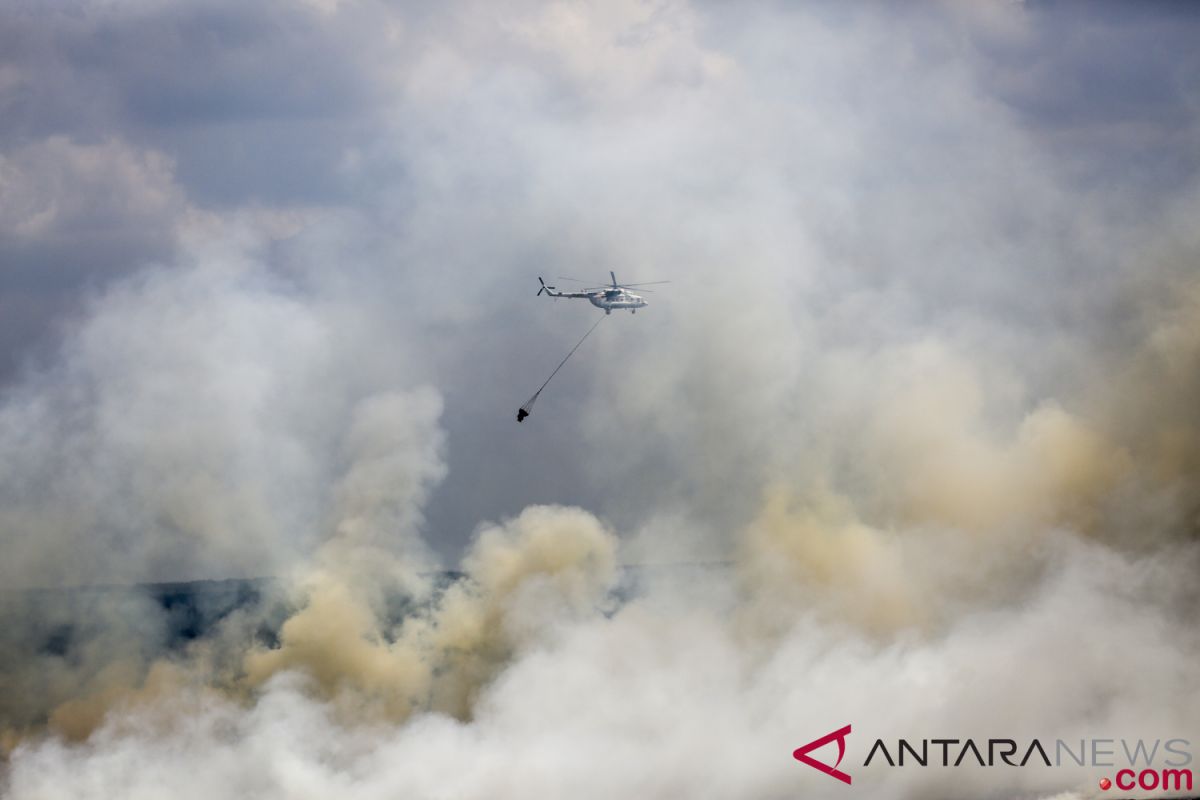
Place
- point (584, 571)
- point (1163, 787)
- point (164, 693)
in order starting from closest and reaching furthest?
point (1163, 787) < point (164, 693) < point (584, 571)

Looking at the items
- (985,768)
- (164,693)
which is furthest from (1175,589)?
(164,693)

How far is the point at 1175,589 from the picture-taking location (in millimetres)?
115438

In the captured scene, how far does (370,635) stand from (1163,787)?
61.5 meters

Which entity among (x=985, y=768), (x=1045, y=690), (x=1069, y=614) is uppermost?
(x=1069, y=614)

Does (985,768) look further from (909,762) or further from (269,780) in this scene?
(269,780)
